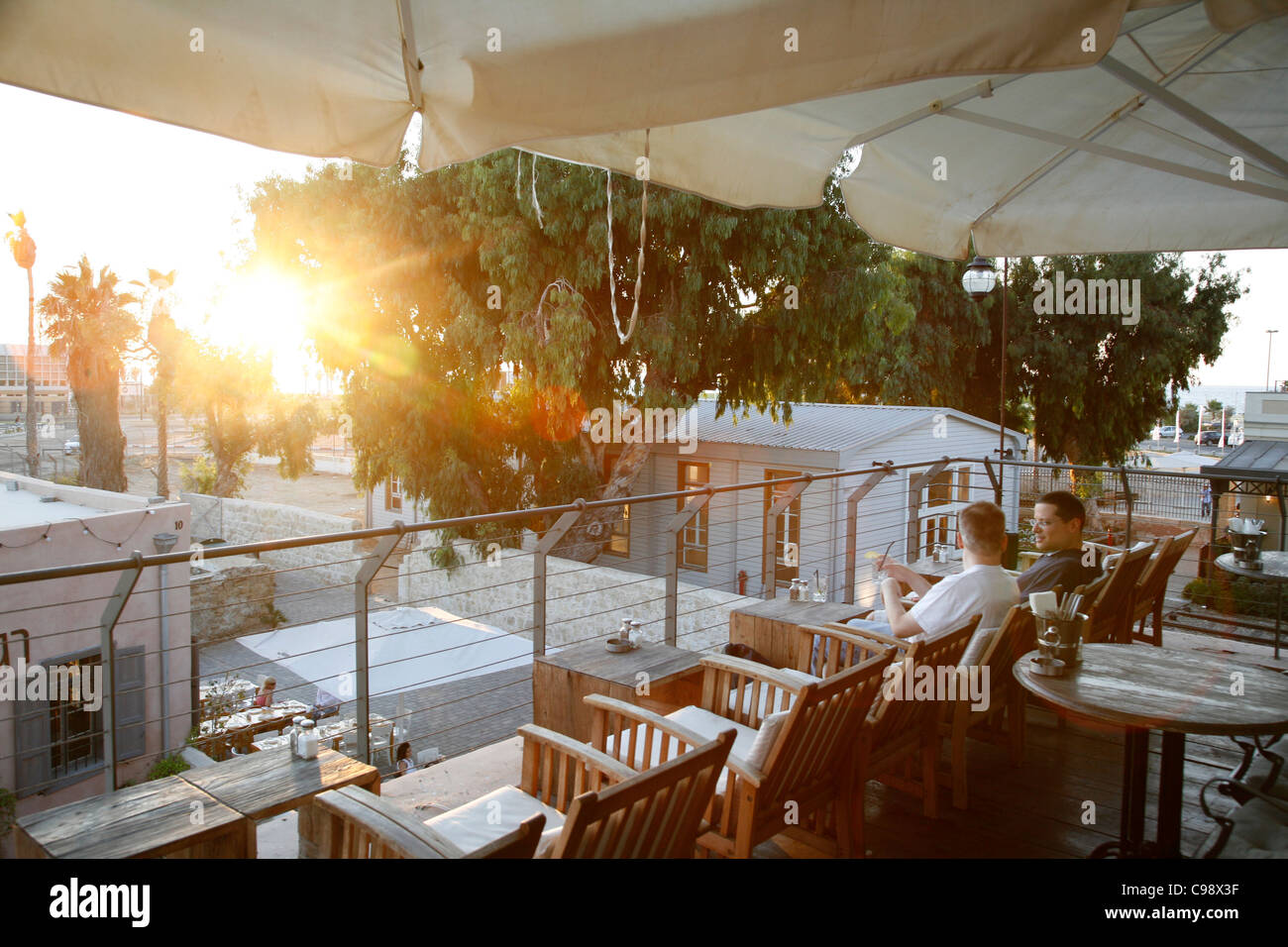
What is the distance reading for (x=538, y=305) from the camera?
51.2ft

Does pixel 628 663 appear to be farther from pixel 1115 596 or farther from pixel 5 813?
pixel 5 813

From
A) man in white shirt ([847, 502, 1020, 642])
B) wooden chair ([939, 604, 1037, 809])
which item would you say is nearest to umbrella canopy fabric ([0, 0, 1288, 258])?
man in white shirt ([847, 502, 1020, 642])

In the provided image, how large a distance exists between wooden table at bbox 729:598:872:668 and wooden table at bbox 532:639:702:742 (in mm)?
445

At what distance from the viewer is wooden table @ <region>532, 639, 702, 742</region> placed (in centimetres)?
367

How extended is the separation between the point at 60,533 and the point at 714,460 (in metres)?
12.2

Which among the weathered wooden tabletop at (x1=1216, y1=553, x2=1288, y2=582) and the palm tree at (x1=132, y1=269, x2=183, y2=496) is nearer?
the weathered wooden tabletop at (x1=1216, y1=553, x2=1288, y2=582)

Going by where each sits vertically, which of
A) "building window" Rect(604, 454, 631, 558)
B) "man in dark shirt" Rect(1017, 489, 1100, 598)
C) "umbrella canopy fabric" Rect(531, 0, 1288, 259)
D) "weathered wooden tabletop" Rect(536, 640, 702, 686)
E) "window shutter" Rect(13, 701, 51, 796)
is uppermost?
"umbrella canopy fabric" Rect(531, 0, 1288, 259)

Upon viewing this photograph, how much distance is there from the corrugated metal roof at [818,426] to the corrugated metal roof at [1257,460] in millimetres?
5111

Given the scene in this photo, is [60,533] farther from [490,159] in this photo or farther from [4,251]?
[4,251]

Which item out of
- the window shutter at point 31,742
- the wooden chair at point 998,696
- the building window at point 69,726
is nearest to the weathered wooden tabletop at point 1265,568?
the wooden chair at point 998,696

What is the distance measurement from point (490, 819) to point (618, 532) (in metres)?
18.6

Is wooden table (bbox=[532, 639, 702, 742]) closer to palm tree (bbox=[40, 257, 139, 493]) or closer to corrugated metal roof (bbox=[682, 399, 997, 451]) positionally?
corrugated metal roof (bbox=[682, 399, 997, 451])

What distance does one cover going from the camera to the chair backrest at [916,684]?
294 cm
